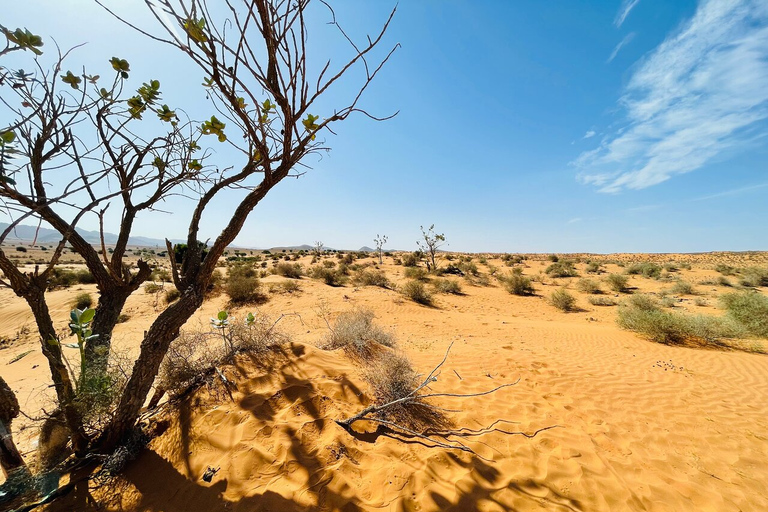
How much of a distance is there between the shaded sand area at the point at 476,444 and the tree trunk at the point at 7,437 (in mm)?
103

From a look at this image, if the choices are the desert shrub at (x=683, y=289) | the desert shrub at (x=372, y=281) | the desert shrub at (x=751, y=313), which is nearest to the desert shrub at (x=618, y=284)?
the desert shrub at (x=683, y=289)

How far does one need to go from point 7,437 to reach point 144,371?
902 millimetres

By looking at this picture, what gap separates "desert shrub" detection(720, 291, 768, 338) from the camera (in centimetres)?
814

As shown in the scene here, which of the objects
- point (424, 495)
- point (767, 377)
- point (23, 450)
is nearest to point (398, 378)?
point (424, 495)

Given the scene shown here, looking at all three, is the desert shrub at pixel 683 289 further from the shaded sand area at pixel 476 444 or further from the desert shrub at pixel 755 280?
the shaded sand area at pixel 476 444

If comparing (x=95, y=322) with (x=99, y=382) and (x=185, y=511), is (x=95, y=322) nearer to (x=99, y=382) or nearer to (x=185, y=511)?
(x=99, y=382)

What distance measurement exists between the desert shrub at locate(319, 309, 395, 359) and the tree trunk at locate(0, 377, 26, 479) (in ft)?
11.7

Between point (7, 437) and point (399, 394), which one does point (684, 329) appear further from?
point (7, 437)

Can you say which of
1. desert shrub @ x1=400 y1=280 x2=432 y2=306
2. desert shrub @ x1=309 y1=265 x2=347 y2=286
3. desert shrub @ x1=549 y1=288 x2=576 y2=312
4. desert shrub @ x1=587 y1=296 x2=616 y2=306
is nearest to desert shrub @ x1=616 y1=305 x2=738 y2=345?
desert shrub @ x1=549 y1=288 x2=576 y2=312

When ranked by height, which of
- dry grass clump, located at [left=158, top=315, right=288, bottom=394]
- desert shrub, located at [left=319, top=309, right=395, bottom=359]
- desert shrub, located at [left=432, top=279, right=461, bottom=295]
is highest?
dry grass clump, located at [left=158, top=315, right=288, bottom=394]

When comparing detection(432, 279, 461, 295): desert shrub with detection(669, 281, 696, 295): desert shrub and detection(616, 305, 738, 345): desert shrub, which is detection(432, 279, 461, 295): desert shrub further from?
detection(669, 281, 696, 295): desert shrub

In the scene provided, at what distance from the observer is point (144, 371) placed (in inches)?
102

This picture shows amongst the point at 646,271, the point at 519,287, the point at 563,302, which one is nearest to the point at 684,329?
the point at 563,302

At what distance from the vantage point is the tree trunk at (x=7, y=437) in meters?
2.13
